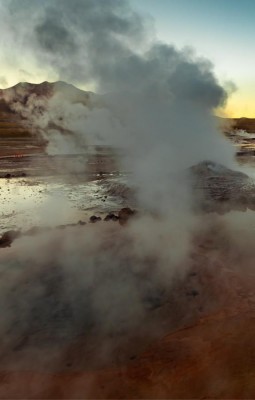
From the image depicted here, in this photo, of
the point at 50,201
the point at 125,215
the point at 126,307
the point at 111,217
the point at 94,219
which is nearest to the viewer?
the point at 126,307

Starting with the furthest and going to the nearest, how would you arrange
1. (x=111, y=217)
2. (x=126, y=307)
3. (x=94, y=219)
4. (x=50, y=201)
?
A: (x=50, y=201), (x=111, y=217), (x=94, y=219), (x=126, y=307)

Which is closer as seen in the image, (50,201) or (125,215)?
(125,215)

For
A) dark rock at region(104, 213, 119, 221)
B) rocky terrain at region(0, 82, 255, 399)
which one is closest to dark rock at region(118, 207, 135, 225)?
rocky terrain at region(0, 82, 255, 399)

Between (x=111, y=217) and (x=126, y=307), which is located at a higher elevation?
(x=111, y=217)

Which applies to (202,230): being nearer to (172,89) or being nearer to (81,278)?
(81,278)

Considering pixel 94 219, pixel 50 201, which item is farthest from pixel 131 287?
pixel 50 201

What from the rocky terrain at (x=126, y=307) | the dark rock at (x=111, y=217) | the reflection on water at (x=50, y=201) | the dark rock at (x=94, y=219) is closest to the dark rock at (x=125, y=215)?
the rocky terrain at (x=126, y=307)

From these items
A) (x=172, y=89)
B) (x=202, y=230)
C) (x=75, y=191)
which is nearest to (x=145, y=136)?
(x=172, y=89)

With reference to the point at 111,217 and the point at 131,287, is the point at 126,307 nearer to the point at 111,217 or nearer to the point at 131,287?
the point at 131,287

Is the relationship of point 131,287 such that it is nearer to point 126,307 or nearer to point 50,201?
point 126,307

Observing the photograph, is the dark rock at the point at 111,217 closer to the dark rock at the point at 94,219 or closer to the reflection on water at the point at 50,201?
the dark rock at the point at 94,219

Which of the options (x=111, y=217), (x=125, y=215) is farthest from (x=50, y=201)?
(x=125, y=215)

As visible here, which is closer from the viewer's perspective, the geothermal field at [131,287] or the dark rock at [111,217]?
the geothermal field at [131,287]

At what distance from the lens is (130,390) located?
502 centimetres
